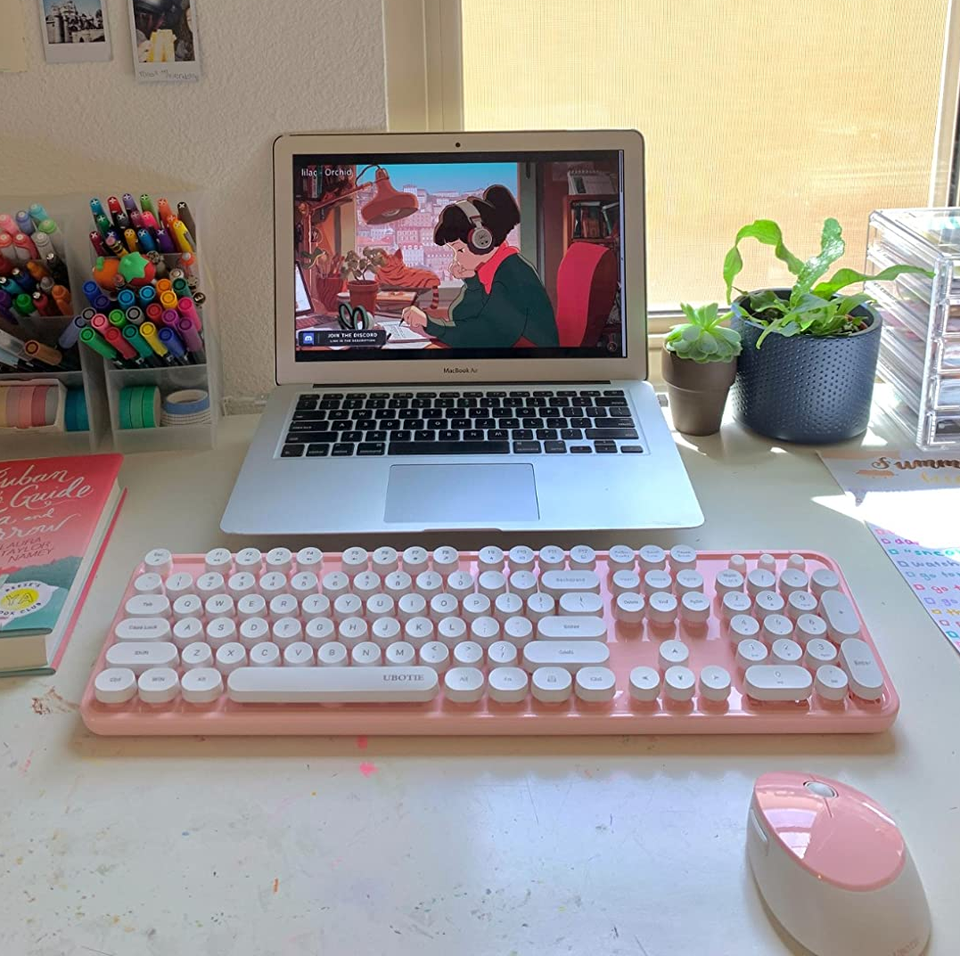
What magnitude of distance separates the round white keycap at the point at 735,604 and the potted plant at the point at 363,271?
48 cm

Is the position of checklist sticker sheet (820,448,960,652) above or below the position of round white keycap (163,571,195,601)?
below

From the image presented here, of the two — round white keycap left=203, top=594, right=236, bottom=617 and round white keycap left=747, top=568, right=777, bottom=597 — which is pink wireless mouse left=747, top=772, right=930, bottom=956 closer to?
round white keycap left=747, top=568, right=777, bottom=597

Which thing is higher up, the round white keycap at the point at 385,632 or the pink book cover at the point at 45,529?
the pink book cover at the point at 45,529

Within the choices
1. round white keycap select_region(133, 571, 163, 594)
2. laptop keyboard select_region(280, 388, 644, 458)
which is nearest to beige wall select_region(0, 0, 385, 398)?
laptop keyboard select_region(280, 388, 644, 458)

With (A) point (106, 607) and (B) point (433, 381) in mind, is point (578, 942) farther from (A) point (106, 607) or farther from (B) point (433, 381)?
(B) point (433, 381)

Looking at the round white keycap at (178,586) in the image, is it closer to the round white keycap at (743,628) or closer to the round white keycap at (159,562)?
the round white keycap at (159,562)

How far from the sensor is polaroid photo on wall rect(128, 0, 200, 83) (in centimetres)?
101

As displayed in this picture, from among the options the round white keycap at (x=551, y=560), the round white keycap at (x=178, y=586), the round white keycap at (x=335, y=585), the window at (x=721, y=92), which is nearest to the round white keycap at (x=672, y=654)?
the round white keycap at (x=551, y=560)

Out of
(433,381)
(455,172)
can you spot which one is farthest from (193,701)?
(455,172)

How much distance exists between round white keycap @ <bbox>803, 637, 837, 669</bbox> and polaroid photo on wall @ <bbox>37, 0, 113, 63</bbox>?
0.84 metres

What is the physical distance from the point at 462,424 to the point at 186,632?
37cm

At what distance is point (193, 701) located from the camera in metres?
0.65

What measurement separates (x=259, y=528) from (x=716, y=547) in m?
0.36

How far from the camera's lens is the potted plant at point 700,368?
102 centimetres
